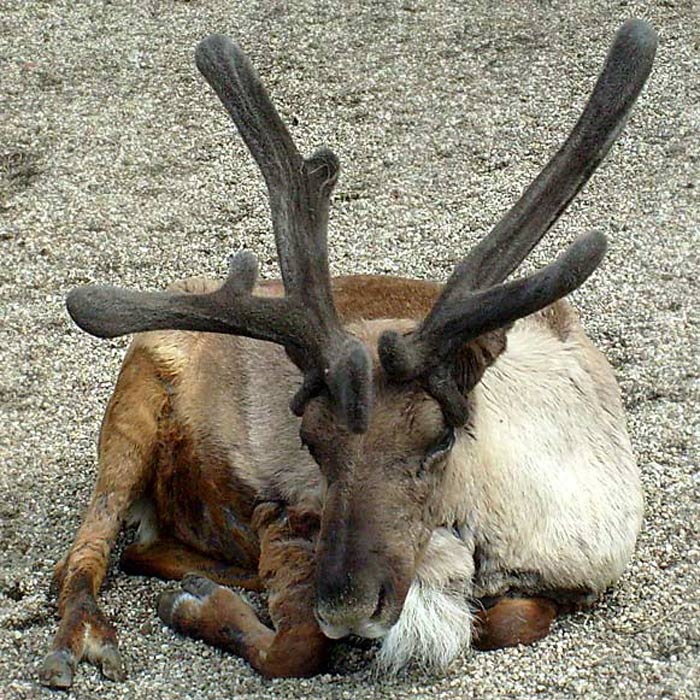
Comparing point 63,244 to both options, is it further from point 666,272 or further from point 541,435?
point 541,435

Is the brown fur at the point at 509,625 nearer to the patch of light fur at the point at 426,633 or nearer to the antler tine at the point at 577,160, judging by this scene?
the patch of light fur at the point at 426,633

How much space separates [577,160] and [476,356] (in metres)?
0.65

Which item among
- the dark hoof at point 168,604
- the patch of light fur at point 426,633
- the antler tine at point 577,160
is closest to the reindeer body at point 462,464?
the patch of light fur at point 426,633

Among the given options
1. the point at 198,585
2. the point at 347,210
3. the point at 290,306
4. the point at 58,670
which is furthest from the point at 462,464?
the point at 347,210

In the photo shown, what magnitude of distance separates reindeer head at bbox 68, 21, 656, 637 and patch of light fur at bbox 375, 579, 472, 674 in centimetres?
20

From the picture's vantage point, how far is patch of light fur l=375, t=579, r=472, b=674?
181 inches

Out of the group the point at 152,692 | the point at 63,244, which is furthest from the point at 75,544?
the point at 63,244

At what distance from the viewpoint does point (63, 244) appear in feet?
25.4

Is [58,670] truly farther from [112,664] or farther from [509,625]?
[509,625]

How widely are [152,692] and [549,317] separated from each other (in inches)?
77.7

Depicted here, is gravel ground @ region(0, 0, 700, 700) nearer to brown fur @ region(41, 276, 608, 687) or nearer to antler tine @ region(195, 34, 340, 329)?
brown fur @ region(41, 276, 608, 687)

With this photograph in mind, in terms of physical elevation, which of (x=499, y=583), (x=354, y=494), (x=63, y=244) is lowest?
(x=63, y=244)

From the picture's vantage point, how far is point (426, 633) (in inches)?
181

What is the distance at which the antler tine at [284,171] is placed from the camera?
15.3 ft
